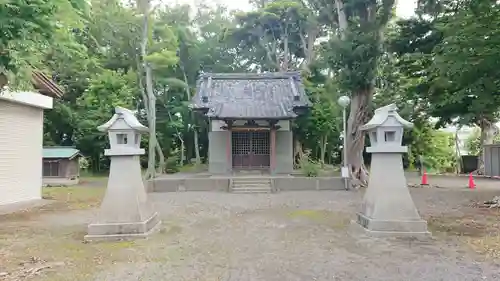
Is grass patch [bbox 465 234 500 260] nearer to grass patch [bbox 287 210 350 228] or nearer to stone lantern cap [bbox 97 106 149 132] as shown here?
grass patch [bbox 287 210 350 228]

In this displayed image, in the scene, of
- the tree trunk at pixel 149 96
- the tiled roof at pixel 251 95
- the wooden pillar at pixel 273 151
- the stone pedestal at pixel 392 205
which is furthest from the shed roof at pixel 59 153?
the stone pedestal at pixel 392 205

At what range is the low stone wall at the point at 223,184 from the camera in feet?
51.8

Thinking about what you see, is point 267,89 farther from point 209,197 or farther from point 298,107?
point 209,197

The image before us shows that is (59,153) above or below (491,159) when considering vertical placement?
above

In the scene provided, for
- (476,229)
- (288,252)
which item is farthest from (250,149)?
(288,252)

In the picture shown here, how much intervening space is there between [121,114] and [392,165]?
5237 millimetres

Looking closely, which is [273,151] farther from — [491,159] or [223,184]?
[491,159]

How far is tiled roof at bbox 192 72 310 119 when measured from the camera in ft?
63.6

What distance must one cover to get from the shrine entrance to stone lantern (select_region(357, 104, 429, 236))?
42.3 feet

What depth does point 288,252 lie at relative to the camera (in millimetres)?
6074

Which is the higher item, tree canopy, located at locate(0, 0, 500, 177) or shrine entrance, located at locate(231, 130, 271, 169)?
tree canopy, located at locate(0, 0, 500, 177)

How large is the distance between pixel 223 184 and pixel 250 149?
454cm

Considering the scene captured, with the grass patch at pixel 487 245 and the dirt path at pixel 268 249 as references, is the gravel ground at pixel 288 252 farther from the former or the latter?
the grass patch at pixel 487 245

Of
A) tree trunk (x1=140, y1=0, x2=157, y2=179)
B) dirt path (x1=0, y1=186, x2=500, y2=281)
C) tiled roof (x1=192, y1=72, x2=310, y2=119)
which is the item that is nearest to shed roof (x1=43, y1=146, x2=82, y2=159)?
tree trunk (x1=140, y1=0, x2=157, y2=179)
